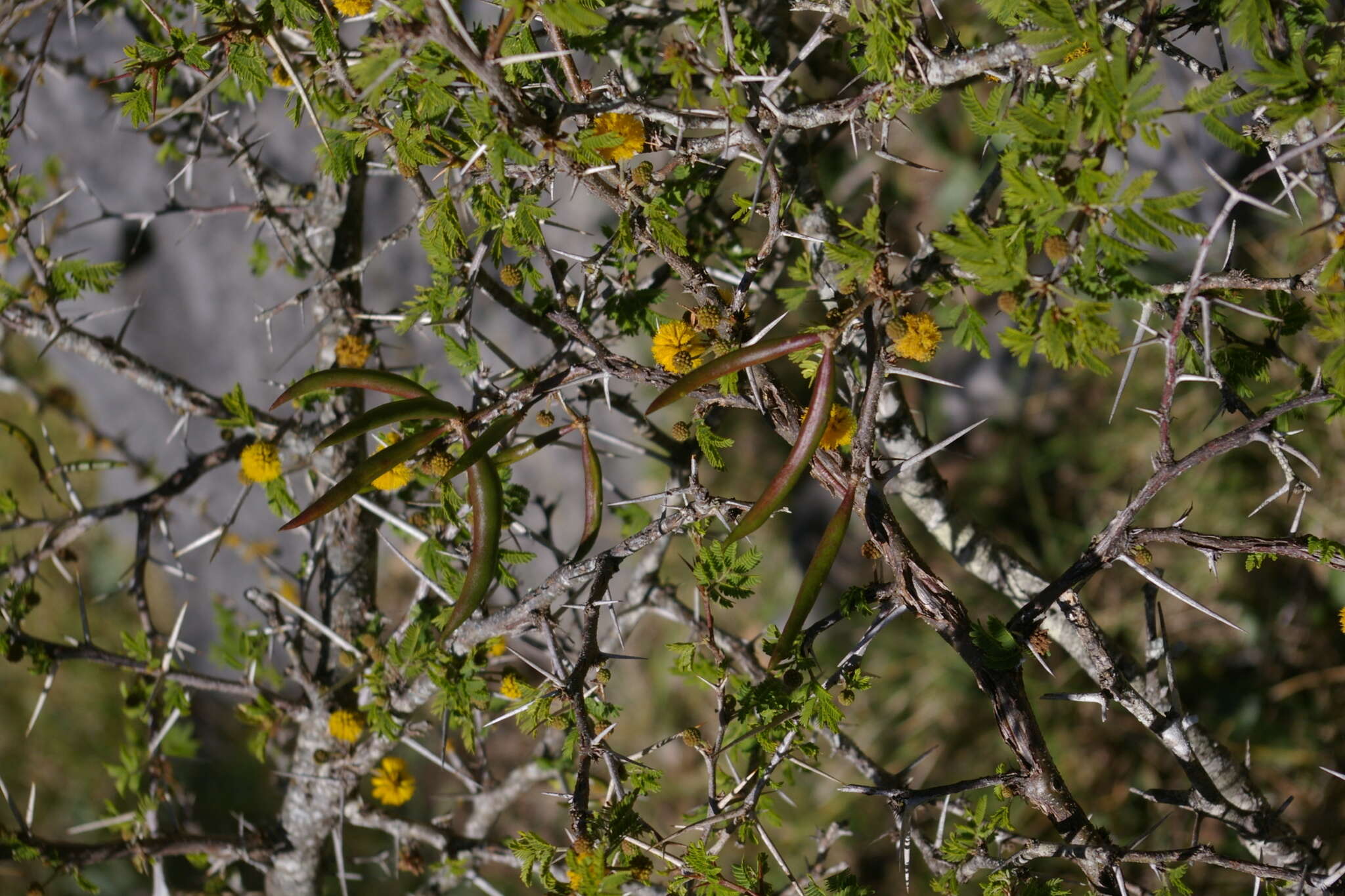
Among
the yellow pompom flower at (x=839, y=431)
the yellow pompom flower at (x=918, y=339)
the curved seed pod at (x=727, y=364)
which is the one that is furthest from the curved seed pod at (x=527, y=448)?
the yellow pompom flower at (x=918, y=339)

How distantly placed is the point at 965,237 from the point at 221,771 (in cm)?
506

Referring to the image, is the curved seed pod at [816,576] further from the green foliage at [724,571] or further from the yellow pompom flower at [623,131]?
the yellow pompom flower at [623,131]

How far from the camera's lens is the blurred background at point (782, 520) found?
3412 mm

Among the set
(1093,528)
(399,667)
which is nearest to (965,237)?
(399,667)

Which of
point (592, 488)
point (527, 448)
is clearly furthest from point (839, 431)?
point (527, 448)

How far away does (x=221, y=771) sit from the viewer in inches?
183

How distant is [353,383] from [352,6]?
0.67 metres

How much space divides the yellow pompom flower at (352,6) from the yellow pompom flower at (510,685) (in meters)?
1.26

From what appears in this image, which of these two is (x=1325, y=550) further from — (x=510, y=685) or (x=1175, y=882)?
(x=510, y=685)

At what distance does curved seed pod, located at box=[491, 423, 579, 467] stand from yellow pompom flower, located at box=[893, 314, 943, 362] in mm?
584

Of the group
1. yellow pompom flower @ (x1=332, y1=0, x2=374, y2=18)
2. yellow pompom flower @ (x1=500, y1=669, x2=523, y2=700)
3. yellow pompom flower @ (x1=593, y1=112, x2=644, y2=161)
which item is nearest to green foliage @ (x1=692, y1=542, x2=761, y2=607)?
yellow pompom flower @ (x1=500, y1=669, x2=523, y2=700)

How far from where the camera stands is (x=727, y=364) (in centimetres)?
117

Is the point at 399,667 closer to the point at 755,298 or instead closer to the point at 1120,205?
the point at 755,298

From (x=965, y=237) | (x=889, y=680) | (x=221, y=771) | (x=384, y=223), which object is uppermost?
(x=965, y=237)
